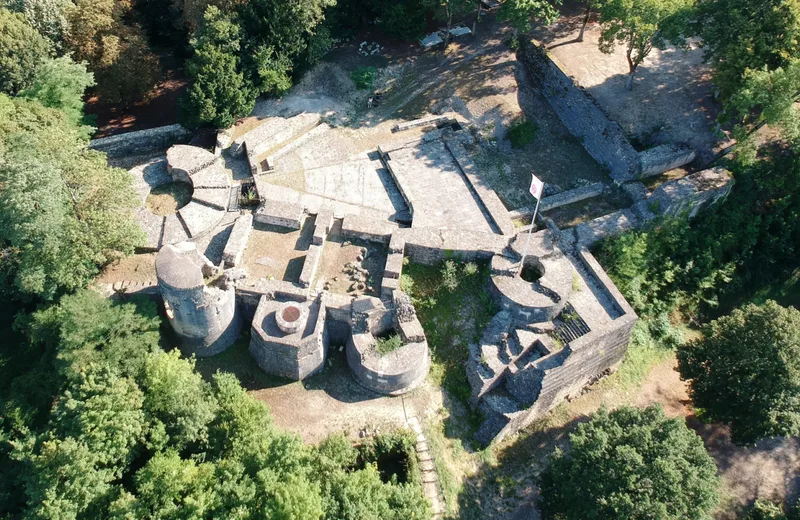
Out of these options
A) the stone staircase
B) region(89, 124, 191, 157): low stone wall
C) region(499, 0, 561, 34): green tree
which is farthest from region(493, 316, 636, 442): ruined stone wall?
region(89, 124, 191, 157): low stone wall

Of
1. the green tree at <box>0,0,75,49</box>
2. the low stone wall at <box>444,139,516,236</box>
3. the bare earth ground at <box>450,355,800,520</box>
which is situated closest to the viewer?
the bare earth ground at <box>450,355,800,520</box>

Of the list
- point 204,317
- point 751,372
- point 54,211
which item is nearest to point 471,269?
point 204,317

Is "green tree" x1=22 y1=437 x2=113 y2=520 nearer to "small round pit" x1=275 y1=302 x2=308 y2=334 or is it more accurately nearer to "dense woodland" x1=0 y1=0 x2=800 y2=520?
"dense woodland" x1=0 y1=0 x2=800 y2=520

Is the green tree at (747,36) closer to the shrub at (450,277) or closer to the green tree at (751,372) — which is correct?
the green tree at (751,372)

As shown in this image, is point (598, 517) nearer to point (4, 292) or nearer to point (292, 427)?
point (292, 427)

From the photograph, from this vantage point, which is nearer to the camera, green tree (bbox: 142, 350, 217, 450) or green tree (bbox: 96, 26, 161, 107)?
green tree (bbox: 142, 350, 217, 450)

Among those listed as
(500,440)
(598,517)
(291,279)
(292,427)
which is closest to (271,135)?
(291,279)

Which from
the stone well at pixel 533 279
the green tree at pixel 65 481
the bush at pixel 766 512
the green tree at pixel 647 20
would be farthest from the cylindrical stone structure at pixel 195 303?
the green tree at pixel 647 20
